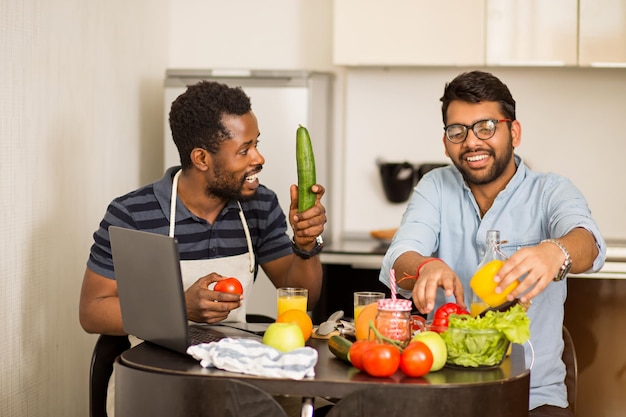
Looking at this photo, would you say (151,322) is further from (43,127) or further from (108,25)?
(108,25)

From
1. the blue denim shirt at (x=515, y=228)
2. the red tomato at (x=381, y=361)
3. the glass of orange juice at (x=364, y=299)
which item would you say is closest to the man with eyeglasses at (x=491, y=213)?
the blue denim shirt at (x=515, y=228)

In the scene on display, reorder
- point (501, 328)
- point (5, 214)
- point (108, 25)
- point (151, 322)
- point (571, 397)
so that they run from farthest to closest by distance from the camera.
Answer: point (108, 25), point (5, 214), point (571, 397), point (151, 322), point (501, 328)

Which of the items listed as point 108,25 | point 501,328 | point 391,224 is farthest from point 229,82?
point 501,328

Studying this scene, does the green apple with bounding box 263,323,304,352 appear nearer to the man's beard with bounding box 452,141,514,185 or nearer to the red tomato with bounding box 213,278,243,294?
the red tomato with bounding box 213,278,243,294

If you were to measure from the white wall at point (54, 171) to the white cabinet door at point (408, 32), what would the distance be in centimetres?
101

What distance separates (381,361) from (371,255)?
2.06 metres

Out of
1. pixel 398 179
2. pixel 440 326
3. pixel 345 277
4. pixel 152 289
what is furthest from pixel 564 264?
pixel 398 179

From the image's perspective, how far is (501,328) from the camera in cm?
169

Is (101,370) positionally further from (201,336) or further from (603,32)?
(603,32)

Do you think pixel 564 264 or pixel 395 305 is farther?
pixel 564 264

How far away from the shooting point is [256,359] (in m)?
1.65

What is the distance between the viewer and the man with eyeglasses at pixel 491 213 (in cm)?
217

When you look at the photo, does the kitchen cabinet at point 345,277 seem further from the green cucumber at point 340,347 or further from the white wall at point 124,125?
the green cucumber at point 340,347

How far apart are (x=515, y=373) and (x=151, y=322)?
0.79 m
